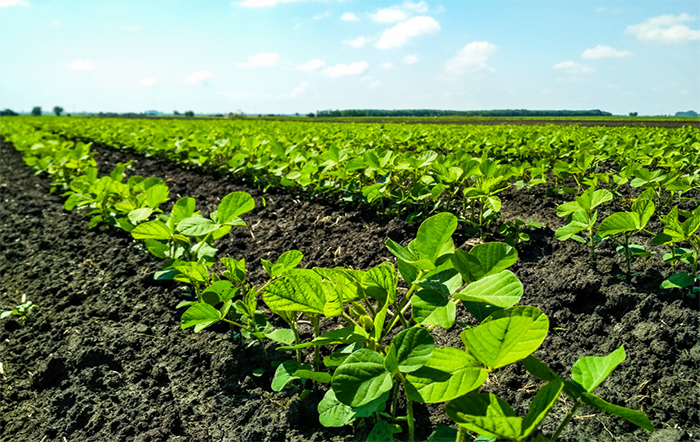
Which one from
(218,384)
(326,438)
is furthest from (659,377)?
(218,384)

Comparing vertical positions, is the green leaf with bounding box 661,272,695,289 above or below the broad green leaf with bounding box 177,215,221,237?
below

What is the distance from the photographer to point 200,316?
1.28 metres

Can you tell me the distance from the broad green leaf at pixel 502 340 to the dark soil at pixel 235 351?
67 cm

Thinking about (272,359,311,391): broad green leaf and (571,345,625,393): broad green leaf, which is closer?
(571,345,625,393): broad green leaf

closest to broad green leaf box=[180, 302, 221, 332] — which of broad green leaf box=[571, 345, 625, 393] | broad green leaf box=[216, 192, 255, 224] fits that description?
broad green leaf box=[216, 192, 255, 224]

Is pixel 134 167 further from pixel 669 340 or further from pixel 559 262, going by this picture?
pixel 669 340

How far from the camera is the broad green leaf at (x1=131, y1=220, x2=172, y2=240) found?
1.54 metres

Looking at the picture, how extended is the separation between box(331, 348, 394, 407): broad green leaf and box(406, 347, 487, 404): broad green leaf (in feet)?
0.20

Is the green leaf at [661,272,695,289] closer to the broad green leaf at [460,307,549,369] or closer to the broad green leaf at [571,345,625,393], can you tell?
the broad green leaf at [571,345,625,393]

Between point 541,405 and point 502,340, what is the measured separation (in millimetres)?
109

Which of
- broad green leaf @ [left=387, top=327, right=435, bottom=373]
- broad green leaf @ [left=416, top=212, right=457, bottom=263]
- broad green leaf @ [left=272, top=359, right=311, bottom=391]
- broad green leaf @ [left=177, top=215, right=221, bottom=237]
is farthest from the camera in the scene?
broad green leaf @ [left=177, top=215, right=221, bottom=237]

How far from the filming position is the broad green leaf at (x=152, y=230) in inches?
60.8

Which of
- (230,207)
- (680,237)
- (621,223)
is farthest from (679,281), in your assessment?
(230,207)

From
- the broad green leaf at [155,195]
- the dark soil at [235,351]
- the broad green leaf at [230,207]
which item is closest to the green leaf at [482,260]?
the dark soil at [235,351]
